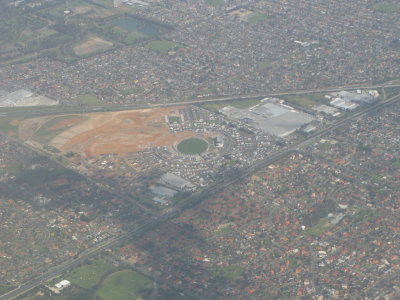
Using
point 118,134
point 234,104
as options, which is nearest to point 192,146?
point 118,134

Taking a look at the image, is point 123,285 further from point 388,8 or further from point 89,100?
point 388,8

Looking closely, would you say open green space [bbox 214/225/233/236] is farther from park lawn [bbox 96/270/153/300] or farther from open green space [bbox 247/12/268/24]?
open green space [bbox 247/12/268/24]

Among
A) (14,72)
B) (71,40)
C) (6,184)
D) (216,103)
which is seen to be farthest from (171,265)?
(71,40)

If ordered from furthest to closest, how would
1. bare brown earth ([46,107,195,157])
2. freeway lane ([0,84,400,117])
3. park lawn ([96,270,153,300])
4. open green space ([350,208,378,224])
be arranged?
freeway lane ([0,84,400,117]) < bare brown earth ([46,107,195,157]) < open green space ([350,208,378,224]) < park lawn ([96,270,153,300])

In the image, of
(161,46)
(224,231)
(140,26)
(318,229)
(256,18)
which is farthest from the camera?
(256,18)

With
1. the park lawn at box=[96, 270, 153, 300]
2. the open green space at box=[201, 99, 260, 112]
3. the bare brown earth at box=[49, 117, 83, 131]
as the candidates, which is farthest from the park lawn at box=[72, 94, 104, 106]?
the park lawn at box=[96, 270, 153, 300]

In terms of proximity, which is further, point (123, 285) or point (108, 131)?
point (108, 131)
